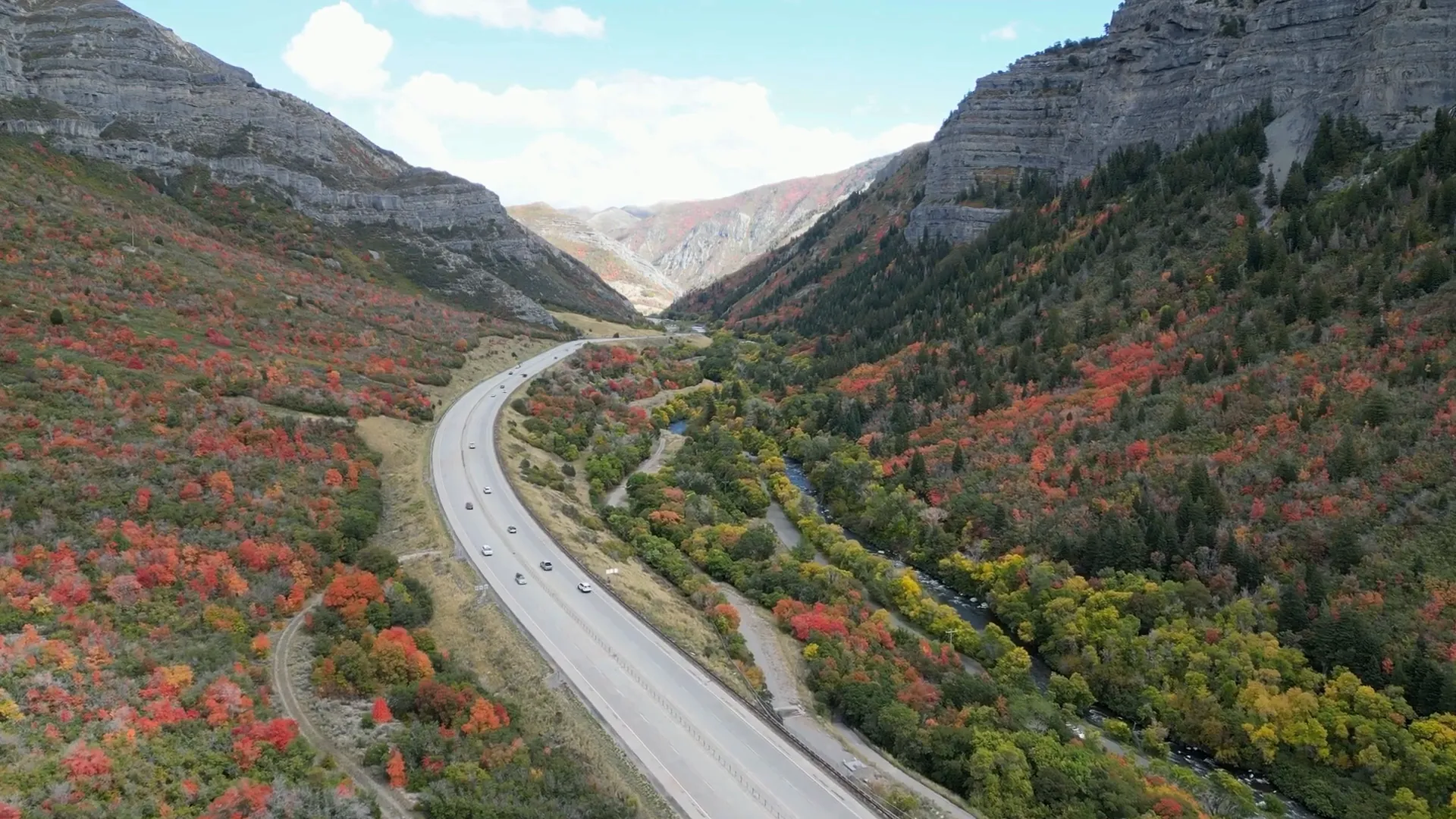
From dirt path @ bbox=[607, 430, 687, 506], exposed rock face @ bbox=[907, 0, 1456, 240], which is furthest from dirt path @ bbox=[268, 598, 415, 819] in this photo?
exposed rock face @ bbox=[907, 0, 1456, 240]

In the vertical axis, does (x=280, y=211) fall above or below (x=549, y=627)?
above

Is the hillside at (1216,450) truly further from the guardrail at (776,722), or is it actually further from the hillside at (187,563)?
the hillside at (187,563)

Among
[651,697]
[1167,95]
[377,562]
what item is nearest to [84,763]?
[651,697]

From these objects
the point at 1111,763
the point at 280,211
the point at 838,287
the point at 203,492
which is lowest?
the point at 1111,763

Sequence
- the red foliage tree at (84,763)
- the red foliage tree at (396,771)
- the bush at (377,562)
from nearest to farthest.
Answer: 1. the red foliage tree at (84,763)
2. the red foliage tree at (396,771)
3. the bush at (377,562)

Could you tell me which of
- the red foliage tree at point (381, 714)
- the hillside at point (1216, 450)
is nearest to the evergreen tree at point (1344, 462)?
the hillside at point (1216, 450)

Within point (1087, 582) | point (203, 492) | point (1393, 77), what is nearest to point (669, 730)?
point (203, 492)

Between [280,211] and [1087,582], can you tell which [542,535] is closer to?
[1087,582]
